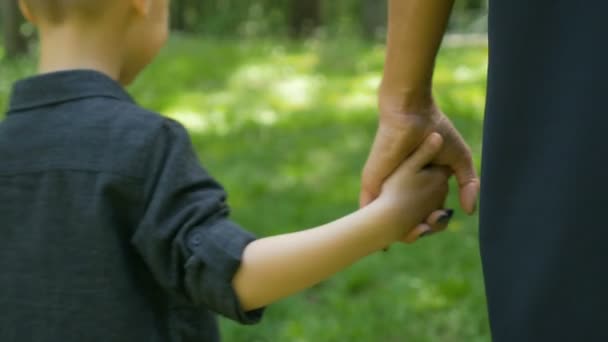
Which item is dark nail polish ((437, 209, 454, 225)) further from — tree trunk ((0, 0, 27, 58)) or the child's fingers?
tree trunk ((0, 0, 27, 58))

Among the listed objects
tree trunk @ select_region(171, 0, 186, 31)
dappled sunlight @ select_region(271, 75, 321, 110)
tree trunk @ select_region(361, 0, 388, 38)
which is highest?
dappled sunlight @ select_region(271, 75, 321, 110)

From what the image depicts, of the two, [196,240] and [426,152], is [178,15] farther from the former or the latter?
[196,240]

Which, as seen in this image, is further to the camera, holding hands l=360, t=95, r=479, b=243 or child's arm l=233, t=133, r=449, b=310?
holding hands l=360, t=95, r=479, b=243

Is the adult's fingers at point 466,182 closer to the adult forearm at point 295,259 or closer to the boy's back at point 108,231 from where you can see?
the adult forearm at point 295,259

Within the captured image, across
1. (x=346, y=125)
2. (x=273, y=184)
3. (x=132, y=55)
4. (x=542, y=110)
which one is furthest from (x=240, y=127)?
(x=542, y=110)

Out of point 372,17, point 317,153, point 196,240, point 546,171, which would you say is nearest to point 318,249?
point 196,240

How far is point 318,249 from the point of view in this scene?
165cm

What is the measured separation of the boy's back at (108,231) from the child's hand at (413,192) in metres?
0.26

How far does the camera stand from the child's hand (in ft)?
5.66

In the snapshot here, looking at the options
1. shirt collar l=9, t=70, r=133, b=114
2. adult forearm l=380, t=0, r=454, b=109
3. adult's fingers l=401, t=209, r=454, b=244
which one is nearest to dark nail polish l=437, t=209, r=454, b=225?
adult's fingers l=401, t=209, r=454, b=244

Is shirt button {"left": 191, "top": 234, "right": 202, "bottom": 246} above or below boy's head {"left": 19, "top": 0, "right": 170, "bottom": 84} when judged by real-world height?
below

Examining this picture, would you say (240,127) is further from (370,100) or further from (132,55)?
(132,55)

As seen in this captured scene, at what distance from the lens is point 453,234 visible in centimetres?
450

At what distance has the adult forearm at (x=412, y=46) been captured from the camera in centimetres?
163
